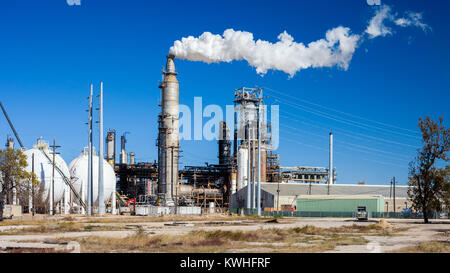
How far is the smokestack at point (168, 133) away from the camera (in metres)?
86.8

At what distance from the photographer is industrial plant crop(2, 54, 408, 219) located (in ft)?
254

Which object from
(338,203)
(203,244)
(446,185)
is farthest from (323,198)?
(203,244)

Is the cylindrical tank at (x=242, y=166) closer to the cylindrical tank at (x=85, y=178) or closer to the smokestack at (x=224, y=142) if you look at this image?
the smokestack at (x=224, y=142)

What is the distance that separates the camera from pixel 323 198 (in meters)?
83.2

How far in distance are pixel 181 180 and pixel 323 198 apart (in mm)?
29862

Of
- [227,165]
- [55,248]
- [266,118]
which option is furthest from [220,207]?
[55,248]

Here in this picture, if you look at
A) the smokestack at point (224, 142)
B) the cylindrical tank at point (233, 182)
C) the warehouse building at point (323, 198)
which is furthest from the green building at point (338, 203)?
the smokestack at point (224, 142)

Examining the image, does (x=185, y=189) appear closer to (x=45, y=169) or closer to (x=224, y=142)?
(x=224, y=142)

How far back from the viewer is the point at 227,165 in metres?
102

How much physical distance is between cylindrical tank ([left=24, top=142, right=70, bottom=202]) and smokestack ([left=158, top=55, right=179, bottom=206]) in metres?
15.1

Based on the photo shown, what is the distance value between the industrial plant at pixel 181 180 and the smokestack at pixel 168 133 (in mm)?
161

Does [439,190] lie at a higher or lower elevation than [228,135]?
lower
